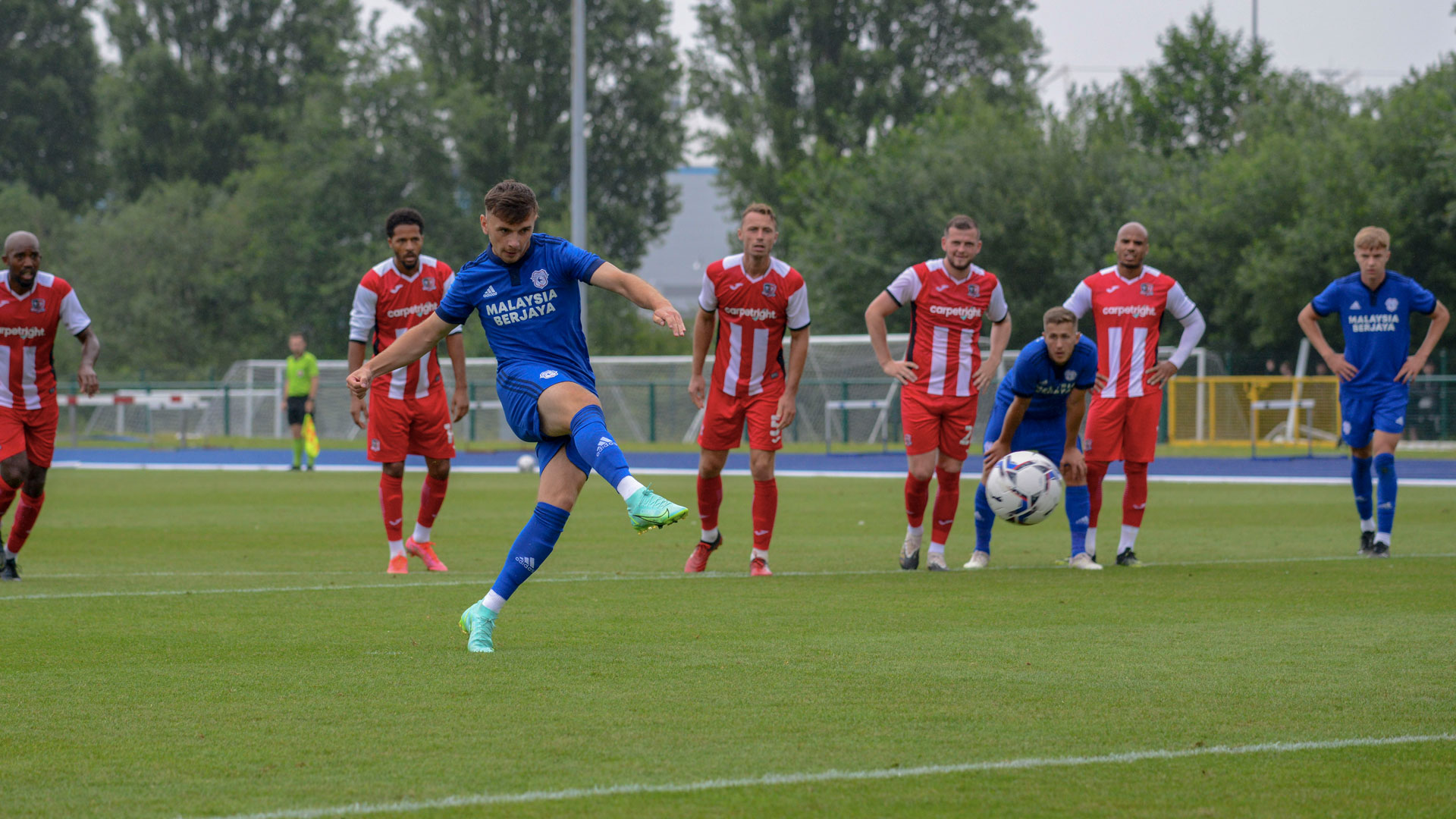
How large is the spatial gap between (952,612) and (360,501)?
11.8 meters

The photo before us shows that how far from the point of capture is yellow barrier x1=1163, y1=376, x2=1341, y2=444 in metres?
27.5

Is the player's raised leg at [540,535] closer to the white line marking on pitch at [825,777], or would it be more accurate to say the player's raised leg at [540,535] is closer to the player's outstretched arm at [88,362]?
the white line marking on pitch at [825,777]

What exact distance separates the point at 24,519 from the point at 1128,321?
7331 millimetres

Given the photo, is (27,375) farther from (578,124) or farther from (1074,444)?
(578,124)

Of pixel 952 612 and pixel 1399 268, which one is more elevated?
pixel 1399 268

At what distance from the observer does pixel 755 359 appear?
32.1 ft

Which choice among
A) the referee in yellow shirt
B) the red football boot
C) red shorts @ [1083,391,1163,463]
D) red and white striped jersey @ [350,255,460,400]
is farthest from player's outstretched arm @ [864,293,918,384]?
the referee in yellow shirt

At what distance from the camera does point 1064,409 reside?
10.5 meters

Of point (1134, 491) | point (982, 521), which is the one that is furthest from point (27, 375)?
point (1134, 491)

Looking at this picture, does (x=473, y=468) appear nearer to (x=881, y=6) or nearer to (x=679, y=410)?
(x=679, y=410)

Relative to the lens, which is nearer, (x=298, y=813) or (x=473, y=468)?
(x=298, y=813)

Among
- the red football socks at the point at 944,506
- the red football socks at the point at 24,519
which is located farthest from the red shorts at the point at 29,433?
the red football socks at the point at 944,506

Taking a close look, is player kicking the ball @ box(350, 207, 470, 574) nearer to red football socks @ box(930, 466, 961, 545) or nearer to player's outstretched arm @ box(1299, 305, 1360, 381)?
red football socks @ box(930, 466, 961, 545)

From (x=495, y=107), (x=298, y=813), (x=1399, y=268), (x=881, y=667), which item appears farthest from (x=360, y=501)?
(x=495, y=107)
